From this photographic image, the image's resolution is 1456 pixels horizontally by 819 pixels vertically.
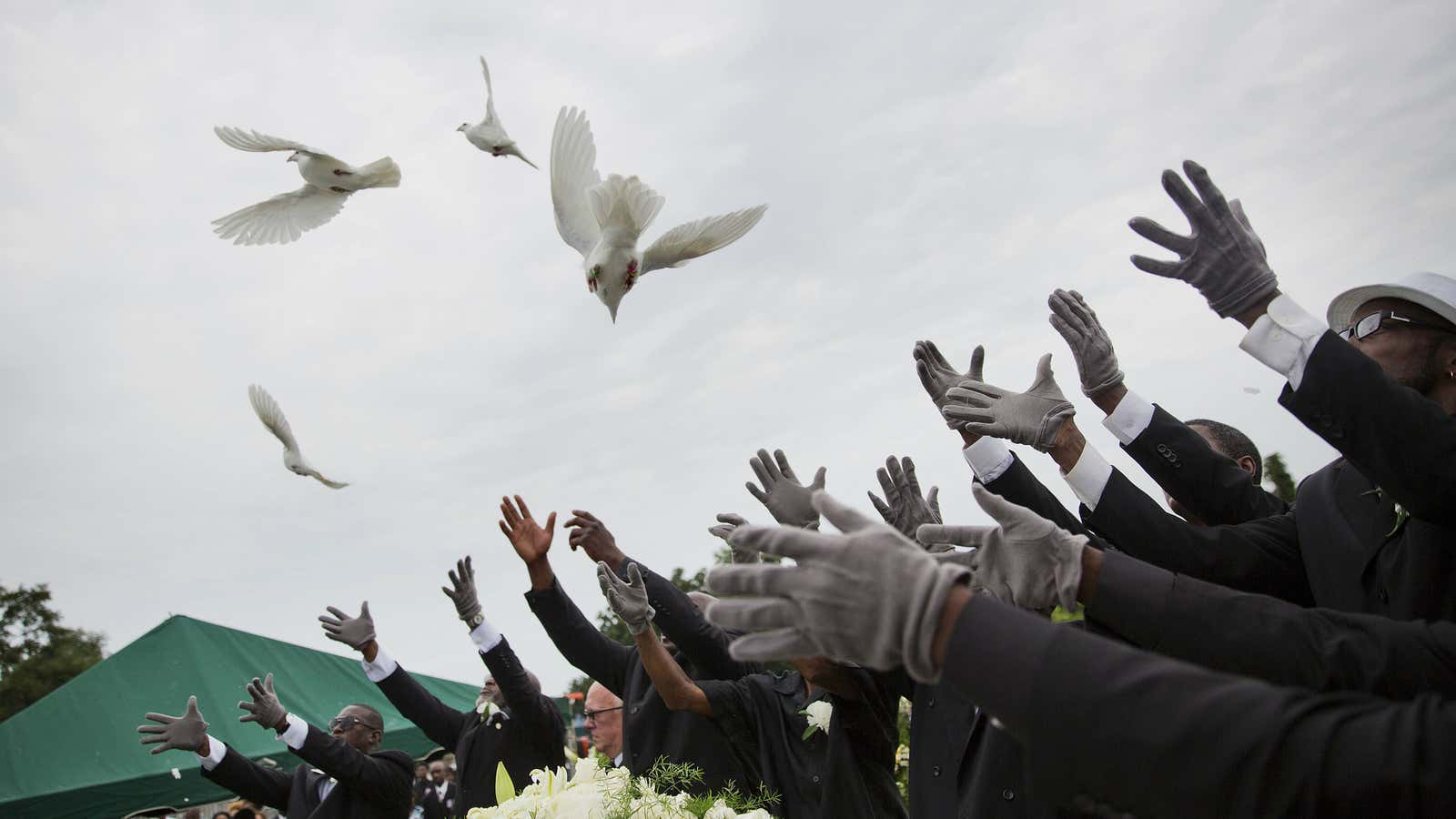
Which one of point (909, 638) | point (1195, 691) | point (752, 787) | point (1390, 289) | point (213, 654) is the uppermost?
point (213, 654)

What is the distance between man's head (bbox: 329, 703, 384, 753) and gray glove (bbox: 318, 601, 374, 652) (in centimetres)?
95

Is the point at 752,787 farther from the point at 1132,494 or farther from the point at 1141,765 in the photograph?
the point at 1141,765

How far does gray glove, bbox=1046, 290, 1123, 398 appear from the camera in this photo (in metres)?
3.02

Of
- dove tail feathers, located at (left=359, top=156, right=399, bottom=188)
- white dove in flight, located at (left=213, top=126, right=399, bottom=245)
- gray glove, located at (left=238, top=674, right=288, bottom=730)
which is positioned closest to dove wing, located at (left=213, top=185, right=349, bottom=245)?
white dove in flight, located at (left=213, top=126, right=399, bottom=245)

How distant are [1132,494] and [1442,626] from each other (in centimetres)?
110

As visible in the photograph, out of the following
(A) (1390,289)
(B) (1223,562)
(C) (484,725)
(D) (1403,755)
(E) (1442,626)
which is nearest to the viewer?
(D) (1403,755)

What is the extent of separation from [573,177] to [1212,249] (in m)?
2.39

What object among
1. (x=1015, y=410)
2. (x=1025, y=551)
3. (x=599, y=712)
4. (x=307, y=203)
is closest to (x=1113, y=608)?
(x=1025, y=551)

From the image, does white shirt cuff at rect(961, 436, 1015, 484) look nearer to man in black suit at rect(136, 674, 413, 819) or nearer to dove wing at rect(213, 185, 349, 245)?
dove wing at rect(213, 185, 349, 245)

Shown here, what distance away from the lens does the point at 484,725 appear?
6465 mm

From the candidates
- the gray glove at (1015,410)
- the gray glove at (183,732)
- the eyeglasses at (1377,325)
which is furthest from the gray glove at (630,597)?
the gray glove at (183,732)

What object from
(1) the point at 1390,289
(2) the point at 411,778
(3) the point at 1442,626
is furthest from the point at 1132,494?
(2) the point at 411,778

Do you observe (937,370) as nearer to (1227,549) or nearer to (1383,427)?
(1227,549)

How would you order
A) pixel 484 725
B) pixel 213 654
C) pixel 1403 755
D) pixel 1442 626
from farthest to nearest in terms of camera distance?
pixel 213 654 → pixel 484 725 → pixel 1442 626 → pixel 1403 755
